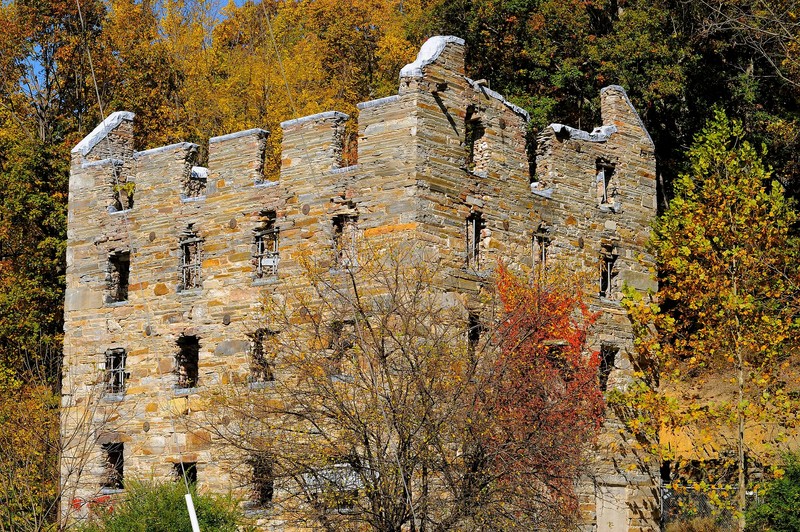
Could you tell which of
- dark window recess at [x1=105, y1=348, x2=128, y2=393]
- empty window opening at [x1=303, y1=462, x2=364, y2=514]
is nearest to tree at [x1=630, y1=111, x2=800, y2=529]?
empty window opening at [x1=303, y1=462, x2=364, y2=514]

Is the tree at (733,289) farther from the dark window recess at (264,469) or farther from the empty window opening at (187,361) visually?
the empty window opening at (187,361)

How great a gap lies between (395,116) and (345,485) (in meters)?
8.32

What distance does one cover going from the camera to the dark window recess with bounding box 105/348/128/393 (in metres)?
27.9

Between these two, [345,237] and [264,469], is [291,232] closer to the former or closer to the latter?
[345,237]

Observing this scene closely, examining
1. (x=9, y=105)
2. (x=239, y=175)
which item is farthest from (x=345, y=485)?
(x=9, y=105)

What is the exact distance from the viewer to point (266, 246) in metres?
26.1

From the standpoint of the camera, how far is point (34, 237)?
35.4 m

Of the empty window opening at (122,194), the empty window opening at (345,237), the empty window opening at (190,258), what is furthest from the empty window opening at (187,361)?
the empty window opening at (345,237)

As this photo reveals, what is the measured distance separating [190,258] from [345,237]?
4.56m

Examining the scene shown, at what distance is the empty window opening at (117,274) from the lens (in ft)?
93.4

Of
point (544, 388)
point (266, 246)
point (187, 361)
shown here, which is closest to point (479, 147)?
point (266, 246)

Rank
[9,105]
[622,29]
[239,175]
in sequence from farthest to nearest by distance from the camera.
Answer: [9,105]
[622,29]
[239,175]

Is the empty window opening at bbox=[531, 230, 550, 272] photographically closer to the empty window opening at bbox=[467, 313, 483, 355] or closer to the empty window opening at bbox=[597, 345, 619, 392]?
the empty window opening at bbox=[467, 313, 483, 355]

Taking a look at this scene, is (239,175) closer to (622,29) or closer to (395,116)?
(395,116)
